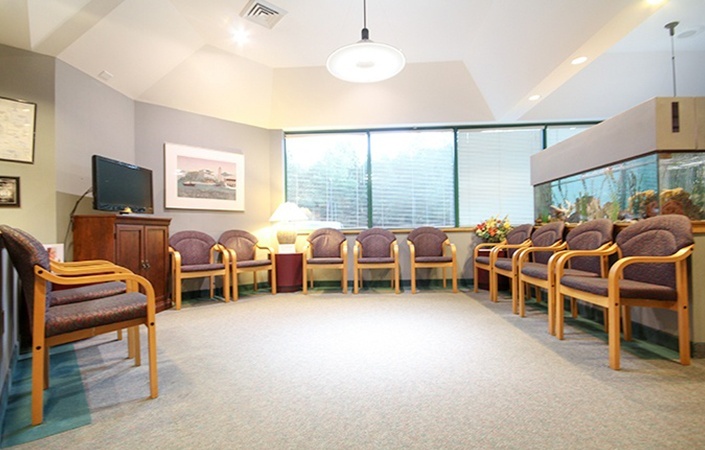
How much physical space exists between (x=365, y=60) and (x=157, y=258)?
3196mm

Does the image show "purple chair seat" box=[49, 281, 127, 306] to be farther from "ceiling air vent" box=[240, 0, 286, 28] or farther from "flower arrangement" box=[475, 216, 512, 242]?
"flower arrangement" box=[475, 216, 512, 242]

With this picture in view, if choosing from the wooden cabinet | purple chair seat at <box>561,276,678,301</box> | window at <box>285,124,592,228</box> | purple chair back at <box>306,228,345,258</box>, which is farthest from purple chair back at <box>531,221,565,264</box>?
the wooden cabinet

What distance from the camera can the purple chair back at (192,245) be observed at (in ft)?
14.1

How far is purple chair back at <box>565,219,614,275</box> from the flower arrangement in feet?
5.33

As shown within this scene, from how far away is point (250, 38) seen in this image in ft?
12.8

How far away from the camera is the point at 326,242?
5.01 metres

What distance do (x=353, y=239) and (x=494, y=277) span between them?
2.29m

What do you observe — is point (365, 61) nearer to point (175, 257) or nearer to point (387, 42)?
A: point (387, 42)

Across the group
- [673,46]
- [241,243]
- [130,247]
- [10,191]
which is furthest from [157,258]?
[673,46]

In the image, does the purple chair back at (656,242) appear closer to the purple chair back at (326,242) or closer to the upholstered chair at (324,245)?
the upholstered chair at (324,245)

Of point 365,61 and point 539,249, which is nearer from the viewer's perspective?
point 365,61

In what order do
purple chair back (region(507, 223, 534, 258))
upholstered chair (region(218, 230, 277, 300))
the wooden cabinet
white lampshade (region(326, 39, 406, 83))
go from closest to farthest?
white lampshade (region(326, 39, 406, 83))
the wooden cabinet
purple chair back (region(507, 223, 534, 258))
upholstered chair (region(218, 230, 277, 300))

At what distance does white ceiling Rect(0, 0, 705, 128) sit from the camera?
2975 mm

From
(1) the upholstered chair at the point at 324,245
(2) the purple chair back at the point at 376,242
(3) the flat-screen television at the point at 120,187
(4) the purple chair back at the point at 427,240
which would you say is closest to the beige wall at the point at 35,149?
(3) the flat-screen television at the point at 120,187
